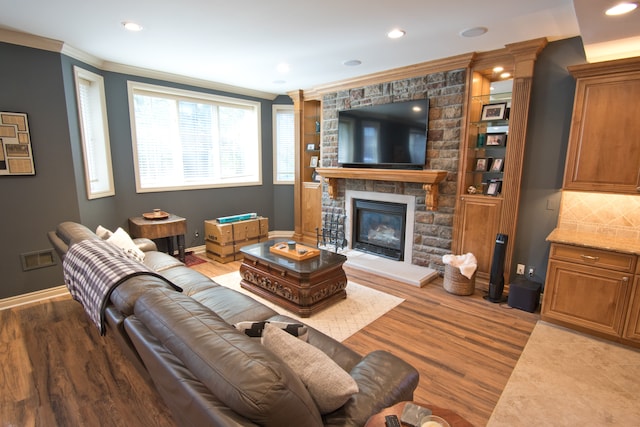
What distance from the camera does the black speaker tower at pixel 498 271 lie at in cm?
341

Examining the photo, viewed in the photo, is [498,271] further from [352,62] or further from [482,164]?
[352,62]

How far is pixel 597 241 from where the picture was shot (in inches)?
108

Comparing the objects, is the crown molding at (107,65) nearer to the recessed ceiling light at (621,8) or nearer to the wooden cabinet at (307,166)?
the wooden cabinet at (307,166)

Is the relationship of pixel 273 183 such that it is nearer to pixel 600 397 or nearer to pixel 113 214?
pixel 113 214

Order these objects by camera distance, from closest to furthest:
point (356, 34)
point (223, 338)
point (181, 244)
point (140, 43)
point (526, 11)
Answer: point (223, 338), point (526, 11), point (356, 34), point (140, 43), point (181, 244)

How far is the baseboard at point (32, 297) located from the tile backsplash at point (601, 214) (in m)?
5.48

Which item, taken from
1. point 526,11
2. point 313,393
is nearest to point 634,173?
point 526,11

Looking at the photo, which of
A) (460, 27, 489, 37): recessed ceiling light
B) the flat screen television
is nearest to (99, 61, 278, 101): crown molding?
the flat screen television

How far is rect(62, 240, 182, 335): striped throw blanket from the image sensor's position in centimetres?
170

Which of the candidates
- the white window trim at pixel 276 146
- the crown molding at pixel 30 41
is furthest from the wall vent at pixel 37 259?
the white window trim at pixel 276 146

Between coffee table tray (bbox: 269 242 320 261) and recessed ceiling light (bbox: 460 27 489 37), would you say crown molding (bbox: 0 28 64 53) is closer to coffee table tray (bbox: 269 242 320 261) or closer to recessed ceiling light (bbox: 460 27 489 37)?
coffee table tray (bbox: 269 242 320 261)

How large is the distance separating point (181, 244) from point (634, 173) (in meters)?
5.03

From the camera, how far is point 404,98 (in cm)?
420

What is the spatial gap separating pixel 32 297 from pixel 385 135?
4.57 metres
